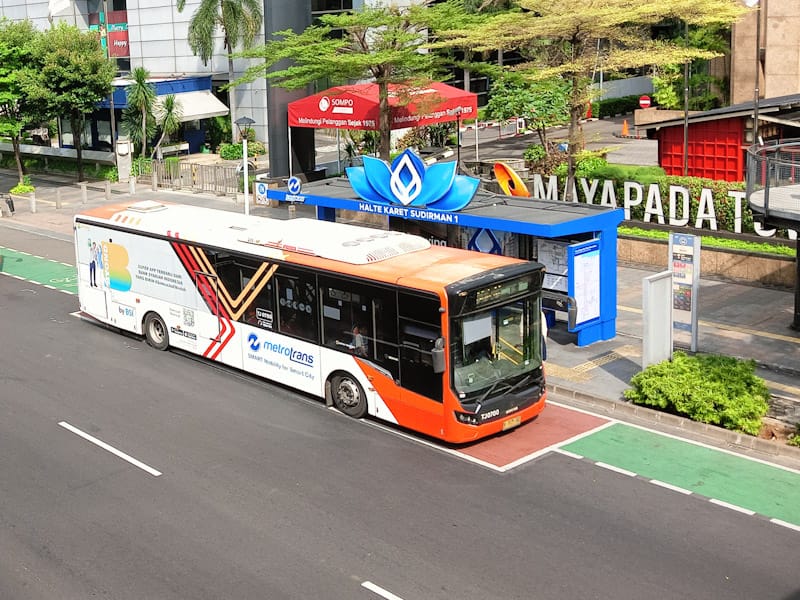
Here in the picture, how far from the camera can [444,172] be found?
861 inches

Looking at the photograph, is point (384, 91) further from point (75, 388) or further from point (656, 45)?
point (75, 388)

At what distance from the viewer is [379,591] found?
447 inches

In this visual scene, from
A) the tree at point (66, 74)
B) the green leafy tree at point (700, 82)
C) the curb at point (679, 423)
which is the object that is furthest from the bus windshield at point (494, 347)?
the green leafy tree at point (700, 82)

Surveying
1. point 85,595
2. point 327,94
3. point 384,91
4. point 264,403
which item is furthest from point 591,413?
point 327,94

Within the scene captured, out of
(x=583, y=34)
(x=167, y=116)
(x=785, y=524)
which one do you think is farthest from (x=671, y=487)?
(x=167, y=116)

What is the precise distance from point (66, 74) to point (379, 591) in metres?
38.0

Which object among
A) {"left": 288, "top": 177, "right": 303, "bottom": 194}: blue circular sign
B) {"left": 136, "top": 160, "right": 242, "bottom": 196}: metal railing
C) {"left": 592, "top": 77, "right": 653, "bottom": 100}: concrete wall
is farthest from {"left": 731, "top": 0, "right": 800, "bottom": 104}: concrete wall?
{"left": 288, "top": 177, "right": 303, "bottom": 194}: blue circular sign

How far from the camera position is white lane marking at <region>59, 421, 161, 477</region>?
15078mm

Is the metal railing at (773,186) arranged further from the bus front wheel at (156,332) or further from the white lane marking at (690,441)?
the bus front wheel at (156,332)

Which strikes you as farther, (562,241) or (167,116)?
(167,116)

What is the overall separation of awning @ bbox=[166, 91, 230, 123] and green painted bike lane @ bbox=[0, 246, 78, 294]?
21.3 m

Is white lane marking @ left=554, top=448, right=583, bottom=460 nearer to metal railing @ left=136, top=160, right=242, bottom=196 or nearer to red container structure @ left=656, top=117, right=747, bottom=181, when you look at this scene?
red container structure @ left=656, top=117, right=747, bottom=181

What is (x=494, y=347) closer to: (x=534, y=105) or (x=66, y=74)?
(x=534, y=105)

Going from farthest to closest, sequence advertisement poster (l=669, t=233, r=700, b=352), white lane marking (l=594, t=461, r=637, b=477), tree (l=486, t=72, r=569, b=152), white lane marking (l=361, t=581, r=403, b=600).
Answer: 1. tree (l=486, t=72, r=569, b=152)
2. advertisement poster (l=669, t=233, r=700, b=352)
3. white lane marking (l=594, t=461, r=637, b=477)
4. white lane marking (l=361, t=581, r=403, b=600)
